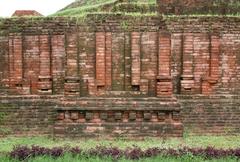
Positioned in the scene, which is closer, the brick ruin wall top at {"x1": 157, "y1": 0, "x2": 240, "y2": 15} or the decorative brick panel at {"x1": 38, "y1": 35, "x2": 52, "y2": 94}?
the decorative brick panel at {"x1": 38, "y1": 35, "x2": 52, "y2": 94}

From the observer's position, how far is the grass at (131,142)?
830cm

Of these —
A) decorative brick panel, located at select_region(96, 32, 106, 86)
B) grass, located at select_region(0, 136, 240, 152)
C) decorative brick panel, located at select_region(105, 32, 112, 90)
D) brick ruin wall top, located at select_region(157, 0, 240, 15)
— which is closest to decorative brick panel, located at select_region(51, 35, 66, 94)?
decorative brick panel, located at select_region(96, 32, 106, 86)

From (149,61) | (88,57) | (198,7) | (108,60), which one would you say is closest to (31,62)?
(88,57)

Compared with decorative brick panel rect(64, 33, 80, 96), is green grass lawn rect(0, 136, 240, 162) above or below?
below

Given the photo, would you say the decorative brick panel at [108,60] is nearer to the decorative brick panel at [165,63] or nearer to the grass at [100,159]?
the decorative brick panel at [165,63]

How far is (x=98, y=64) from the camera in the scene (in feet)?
29.8

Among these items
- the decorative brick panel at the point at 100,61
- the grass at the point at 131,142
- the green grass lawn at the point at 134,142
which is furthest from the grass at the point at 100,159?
the decorative brick panel at the point at 100,61

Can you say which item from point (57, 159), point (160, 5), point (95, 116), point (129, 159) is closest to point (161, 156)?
point (129, 159)

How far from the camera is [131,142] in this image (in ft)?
→ 28.3

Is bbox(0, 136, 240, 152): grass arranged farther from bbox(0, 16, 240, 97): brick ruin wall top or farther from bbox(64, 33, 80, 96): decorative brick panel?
bbox(64, 33, 80, 96): decorative brick panel

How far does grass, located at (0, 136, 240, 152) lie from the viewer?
8.30 m

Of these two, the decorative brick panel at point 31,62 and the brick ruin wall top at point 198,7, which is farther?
the brick ruin wall top at point 198,7

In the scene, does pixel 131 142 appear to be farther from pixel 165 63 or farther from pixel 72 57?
pixel 72 57

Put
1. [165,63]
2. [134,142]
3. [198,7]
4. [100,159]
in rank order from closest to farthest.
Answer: [100,159], [134,142], [165,63], [198,7]
